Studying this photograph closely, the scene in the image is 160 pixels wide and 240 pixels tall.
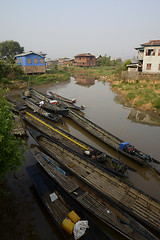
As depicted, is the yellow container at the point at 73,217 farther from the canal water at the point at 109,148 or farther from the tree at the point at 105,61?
the tree at the point at 105,61

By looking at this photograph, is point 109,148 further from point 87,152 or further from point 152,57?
point 152,57

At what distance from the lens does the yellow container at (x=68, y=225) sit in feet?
20.2

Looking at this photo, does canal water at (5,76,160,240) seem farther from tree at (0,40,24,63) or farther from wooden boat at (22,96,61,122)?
tree at (0,40,24,63)

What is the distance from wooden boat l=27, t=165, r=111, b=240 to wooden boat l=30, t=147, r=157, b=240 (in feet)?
1.56

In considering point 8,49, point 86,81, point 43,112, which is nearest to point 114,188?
point 43,112

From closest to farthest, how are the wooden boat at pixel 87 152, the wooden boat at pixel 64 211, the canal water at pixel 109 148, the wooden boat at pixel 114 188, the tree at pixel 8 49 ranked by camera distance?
the wooden boat at pixel 64 211, the wooden boat at pixel 114 188, the canal water at pixel 109 148, the wooden boat at pixel 87 152, the tree at pixel 8 49

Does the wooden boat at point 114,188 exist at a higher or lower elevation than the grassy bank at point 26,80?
lower

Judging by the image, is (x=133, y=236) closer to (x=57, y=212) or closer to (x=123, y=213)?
(x=123, y=213)

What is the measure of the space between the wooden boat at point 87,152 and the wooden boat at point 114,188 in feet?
1.47

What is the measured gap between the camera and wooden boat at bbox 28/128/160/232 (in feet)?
23.3

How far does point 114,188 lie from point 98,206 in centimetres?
153

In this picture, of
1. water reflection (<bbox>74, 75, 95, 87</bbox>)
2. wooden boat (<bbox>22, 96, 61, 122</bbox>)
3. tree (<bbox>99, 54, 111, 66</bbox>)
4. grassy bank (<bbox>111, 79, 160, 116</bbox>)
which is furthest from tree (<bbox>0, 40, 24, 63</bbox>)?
grassy bank (<bbox>111, 79, 160, 116</bbox>)

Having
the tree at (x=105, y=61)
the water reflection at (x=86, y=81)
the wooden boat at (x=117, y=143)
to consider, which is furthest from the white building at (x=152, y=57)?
the tree at (x=105, y=61)

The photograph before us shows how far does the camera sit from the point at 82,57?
80.4 metres
